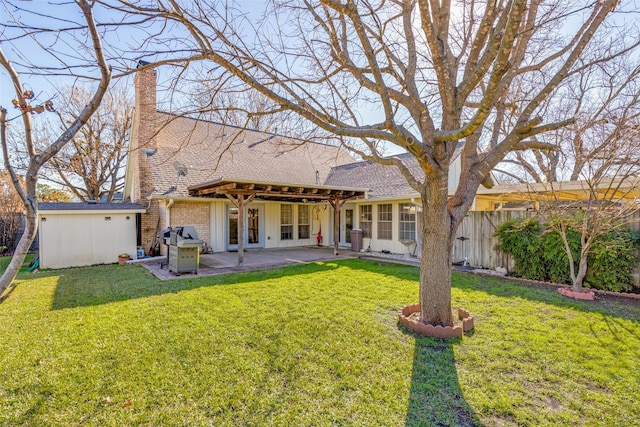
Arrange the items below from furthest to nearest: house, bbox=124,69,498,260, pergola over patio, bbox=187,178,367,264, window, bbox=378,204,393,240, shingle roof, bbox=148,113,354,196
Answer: window, bbox=378,204,393,240 < shingle roof, bbox=148,113,354,196 < house, bbox=124,69,498,260 < pergola over patio, bbox=187,178,367,264

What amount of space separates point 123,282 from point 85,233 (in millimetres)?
4331

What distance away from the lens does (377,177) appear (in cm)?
1401

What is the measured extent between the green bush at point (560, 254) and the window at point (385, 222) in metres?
4.46

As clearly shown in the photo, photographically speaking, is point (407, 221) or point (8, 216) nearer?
point (407, 221)

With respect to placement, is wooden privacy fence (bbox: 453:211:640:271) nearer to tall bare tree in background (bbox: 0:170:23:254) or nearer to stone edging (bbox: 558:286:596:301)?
stone edging (bbox: 558:286:596:301)

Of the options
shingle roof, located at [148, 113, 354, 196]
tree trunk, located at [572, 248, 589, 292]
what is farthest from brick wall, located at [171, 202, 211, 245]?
tree trunk, located at [572, 248, 589, 292]

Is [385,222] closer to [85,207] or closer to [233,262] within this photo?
[233,262]

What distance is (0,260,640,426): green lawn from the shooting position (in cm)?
264

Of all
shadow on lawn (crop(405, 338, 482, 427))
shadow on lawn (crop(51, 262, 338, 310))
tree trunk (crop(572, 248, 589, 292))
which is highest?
tree trunk (crop(572, 248, 589, 292))

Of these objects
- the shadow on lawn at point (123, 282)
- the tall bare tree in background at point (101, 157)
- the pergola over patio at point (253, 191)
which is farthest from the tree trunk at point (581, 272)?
the tall bare tree in background at point (101, 157)

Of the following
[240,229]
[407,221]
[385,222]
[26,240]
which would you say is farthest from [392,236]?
[26,240]

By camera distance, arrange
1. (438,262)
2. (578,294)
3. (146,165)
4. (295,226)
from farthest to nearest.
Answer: (295,226), (146,165), (578,294), (438,262)

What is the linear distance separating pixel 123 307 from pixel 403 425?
5.04m

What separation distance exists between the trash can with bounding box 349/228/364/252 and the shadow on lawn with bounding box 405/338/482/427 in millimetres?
9264
